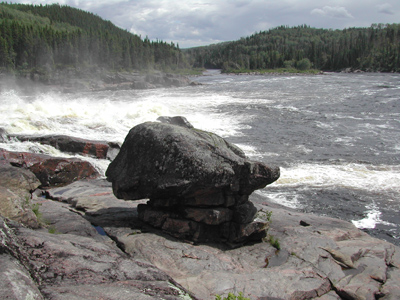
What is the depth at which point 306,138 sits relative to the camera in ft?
84.3

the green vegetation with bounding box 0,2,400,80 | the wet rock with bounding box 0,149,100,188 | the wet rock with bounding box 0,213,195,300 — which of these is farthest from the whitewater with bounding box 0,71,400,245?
the green vegetation with bounding box 0,2,400,80

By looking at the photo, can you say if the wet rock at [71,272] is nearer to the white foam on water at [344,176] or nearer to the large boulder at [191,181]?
the large boulder at [191,181]

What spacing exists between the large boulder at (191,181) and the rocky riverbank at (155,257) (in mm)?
350

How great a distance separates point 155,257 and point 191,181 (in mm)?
1788

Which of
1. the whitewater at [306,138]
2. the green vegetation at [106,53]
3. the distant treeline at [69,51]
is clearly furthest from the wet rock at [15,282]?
the distant treeline at [69,51]

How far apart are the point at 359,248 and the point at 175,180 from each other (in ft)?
16.2

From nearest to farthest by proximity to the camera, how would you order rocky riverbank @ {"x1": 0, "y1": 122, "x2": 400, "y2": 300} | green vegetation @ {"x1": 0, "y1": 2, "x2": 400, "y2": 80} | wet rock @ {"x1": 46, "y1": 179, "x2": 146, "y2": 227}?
rocky riverbank @ {"x1": 0, "y1": 122, "x2": 400, "y2": 300} < wet rock @ {"x1": 46, "y1": 179, "x2": 146, "y2": 227} < green vegetation @ {"x1": 0, "y1": 2, "x2": 400, "y2": 80}

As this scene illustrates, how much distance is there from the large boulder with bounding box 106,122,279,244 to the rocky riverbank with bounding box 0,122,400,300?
35cm

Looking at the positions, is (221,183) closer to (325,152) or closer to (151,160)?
(151,160)

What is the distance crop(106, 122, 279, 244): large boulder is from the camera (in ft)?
26.2

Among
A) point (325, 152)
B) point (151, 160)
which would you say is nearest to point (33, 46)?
point (325, 152)

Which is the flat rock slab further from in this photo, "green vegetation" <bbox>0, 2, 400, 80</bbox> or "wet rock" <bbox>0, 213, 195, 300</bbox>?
"green vegetation" <bbox>0, 2, 400, 80</bbox>

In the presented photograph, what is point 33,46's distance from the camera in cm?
9312

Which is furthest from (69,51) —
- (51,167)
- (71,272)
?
(71,272)
